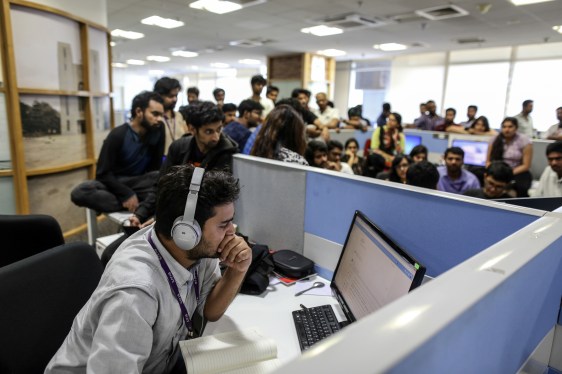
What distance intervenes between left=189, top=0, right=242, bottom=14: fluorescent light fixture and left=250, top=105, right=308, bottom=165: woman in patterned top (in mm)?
3593

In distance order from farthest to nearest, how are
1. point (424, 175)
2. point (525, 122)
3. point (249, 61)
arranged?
point (249, 61) → point (525, 122) → point (424, 175)

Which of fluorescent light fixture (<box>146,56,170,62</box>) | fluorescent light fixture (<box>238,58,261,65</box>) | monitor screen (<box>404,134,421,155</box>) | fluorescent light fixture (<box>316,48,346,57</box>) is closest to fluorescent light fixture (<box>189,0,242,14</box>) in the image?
monitor screen (<box>404,134,421,155</box>)

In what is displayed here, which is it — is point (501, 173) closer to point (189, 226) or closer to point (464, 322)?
point (189, 226)

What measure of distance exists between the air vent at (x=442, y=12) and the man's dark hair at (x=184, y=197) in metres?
5.12

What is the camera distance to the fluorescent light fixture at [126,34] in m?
7.52

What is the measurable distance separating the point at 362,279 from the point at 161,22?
6472 millimetres

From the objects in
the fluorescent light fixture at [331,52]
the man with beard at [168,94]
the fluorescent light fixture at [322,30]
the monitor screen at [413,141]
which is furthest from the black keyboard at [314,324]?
the fluorescent light fixture at [331,52]

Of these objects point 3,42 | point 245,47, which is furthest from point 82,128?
point 245,47

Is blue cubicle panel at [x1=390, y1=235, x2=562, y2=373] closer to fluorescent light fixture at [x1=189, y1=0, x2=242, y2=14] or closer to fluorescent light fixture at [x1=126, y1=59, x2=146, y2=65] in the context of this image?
fluorescent light fixture at [x1=189, y1=0, x2=242, y2=14]

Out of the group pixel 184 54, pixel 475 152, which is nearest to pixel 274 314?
pixel 475 152

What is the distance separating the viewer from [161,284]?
955 mm

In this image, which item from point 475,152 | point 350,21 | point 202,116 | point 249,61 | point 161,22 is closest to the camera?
point 202,116

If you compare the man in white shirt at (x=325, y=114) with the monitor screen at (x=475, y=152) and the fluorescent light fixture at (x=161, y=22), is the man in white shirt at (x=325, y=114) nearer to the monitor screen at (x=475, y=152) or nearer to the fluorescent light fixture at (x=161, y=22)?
the monitor screen at (x=475, y=152)

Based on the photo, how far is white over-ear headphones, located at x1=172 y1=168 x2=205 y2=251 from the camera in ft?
3.20
